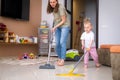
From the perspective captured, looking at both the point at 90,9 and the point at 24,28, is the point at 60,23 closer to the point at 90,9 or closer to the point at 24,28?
the point at 24,28

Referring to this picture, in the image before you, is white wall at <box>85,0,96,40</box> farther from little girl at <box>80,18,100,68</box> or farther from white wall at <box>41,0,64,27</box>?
little girl at <box>80,18,100,68</box>

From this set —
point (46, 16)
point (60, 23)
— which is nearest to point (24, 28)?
point (46, 16)

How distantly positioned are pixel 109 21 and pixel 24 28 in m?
2.41

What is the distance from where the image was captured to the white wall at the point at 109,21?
19.5 feet

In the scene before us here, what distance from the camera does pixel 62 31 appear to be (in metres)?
3.61

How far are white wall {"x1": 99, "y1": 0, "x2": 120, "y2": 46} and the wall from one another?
192cm

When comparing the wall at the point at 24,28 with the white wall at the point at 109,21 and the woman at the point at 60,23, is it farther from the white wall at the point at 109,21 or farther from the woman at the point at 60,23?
the woman at the point at 60,23

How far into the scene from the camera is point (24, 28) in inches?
249

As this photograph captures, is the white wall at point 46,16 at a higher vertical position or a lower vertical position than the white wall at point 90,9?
lower

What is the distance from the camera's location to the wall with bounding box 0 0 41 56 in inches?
229

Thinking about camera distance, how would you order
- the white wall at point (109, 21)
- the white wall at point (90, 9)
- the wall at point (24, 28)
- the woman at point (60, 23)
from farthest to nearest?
1. the white wall at point (90, 9)
2. the white wall at point (109, 21)
3. the wall at point (24, 28)
4. the woman at point (60, 23)

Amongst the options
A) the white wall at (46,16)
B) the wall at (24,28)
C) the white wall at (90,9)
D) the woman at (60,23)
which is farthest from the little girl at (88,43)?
the white wall at (90,9)

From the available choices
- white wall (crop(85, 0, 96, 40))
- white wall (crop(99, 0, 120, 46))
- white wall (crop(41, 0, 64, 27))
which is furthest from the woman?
white wall (crop(85, 0, 96, 40))

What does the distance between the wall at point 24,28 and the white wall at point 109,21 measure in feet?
6.31
